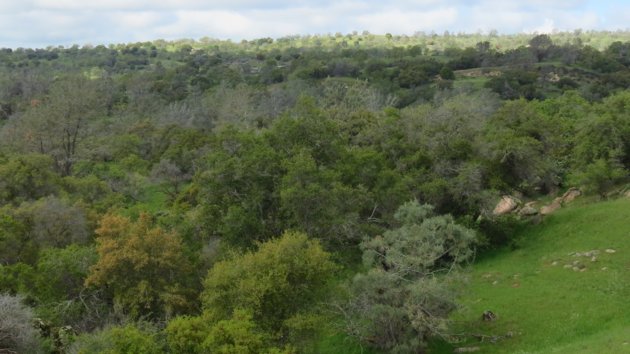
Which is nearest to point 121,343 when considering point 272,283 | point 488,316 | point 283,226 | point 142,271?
point 272,283

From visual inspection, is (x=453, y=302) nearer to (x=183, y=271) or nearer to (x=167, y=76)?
(x=183, y=271)

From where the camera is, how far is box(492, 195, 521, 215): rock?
1425 inches

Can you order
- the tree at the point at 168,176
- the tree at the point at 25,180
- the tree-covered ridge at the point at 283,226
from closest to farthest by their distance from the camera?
1. the tree-covered ridge at the point at 283,226
2. the tree at the point at 25,180
3. the tree at the point at 168,176

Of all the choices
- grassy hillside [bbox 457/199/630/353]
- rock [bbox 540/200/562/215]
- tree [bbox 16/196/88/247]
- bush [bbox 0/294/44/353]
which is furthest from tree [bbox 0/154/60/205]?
rock [bbox 540/200/562/215]

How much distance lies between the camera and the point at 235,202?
1003 inches

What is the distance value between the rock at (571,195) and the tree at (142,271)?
2569cm

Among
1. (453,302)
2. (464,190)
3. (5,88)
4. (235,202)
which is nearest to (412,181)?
(464,190)

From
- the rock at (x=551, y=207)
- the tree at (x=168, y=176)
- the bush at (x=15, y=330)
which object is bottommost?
the tree at (x=168, y=176)

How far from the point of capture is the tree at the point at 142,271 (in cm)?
2180

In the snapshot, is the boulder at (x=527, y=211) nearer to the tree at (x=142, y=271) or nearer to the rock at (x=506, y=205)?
the rock at (x=506, y=205)

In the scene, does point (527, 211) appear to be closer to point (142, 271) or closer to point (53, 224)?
point (142, 271)

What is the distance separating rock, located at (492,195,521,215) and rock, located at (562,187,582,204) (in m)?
3.33

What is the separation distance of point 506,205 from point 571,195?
4588mm

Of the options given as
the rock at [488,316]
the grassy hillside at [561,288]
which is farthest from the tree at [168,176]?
the rock at [488,316]
